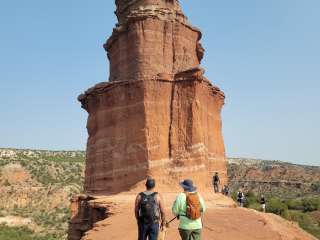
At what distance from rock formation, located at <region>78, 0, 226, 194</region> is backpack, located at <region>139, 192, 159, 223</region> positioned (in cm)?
1215

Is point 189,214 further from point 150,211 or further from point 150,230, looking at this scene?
point 150,230

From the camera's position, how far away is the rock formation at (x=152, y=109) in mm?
19719

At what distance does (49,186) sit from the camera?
79.2m

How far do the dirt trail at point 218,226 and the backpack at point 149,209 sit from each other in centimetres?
411

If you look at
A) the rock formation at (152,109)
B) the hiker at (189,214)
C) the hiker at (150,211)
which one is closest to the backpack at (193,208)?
the hiker at (189,214)

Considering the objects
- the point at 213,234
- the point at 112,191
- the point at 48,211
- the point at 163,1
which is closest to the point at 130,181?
the point at 112,191

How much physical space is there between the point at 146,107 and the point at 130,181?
3866 mm

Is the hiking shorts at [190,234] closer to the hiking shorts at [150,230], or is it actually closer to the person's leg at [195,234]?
the person's leg at [195,234]

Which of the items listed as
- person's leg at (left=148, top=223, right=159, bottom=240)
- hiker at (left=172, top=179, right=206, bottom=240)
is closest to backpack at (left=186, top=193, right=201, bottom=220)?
hiker at (left=172, top=179, right=206, bottom=240)

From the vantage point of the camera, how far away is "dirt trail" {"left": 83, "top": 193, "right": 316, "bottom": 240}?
11375mm

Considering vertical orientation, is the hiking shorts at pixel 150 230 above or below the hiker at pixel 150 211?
below

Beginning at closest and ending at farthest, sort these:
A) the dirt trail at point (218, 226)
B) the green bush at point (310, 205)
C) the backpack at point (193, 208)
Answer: the backpack at point (193, 208) → the dirt trail at point (218, 226) → the green bush at point (310, 205)

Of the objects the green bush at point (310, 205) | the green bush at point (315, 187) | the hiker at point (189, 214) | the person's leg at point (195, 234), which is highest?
the hiker at point (189, 214)

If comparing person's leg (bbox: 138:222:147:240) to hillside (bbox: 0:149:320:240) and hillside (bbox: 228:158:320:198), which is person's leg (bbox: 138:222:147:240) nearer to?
hillside (bbox: 0:149:320:240)
